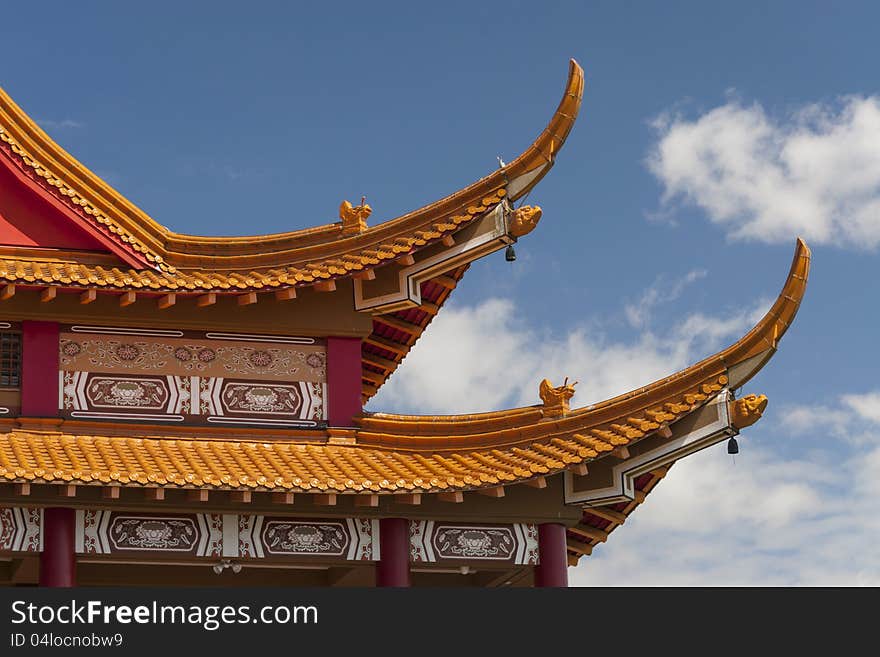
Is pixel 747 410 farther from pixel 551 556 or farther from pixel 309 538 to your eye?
pixel 309 538

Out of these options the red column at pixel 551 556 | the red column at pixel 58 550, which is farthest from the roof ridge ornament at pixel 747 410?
the red column at pixel 58 550

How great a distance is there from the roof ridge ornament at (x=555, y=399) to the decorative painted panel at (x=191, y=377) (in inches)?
109

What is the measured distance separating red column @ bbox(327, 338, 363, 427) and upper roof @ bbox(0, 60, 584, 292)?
1.13 meters

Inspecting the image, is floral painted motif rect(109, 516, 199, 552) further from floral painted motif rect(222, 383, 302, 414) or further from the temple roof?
floral painted motif rect(222, 383, 302, 414)

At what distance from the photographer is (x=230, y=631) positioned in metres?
14.1

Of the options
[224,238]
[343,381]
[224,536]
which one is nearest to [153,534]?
[224,536]

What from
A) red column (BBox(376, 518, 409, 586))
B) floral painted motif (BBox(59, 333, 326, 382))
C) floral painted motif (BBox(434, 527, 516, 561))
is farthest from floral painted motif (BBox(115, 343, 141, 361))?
floral painted motif (BBox(434, 527, 516, 561))

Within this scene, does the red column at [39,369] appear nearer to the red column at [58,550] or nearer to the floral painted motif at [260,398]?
the red column at [58,550]

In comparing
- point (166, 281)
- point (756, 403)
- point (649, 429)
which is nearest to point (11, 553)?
point (166, 281)

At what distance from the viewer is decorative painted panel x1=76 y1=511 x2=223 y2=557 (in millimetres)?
18906

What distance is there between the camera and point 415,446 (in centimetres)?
2078

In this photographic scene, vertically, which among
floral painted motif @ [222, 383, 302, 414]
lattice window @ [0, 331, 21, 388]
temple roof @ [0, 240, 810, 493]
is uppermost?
lattice window @ [0, 331, 21, 388]

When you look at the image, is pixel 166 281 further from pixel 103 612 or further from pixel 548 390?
pixel 103 612

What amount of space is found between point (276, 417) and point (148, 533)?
98.2 inches
